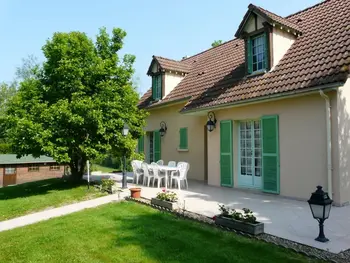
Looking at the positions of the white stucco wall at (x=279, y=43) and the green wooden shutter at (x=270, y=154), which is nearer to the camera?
the green wooden shutter at (x=270, y=154)

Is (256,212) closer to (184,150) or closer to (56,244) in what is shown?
(56,244)

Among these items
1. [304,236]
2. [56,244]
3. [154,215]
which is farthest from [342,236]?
[56,244]

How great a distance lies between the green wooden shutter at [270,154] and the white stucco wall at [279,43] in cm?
219

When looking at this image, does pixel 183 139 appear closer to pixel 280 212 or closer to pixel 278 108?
pixel 278 108

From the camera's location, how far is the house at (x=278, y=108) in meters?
7.94

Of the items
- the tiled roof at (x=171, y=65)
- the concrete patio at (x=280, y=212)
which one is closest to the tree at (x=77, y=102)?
the tiled roof at (x=171, y=65)

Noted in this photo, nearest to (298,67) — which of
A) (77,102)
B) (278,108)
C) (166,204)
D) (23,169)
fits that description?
(278,108)

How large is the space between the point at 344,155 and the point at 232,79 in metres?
5.35

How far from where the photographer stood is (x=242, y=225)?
566 cm

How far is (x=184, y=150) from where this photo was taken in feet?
48.3

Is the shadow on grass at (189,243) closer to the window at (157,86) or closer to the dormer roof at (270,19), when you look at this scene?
the dormer roof at (270,19)

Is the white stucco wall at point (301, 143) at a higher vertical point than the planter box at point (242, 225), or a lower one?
higher

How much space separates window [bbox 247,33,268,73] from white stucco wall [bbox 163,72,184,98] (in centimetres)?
611

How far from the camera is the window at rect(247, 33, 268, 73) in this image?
10.6 m
